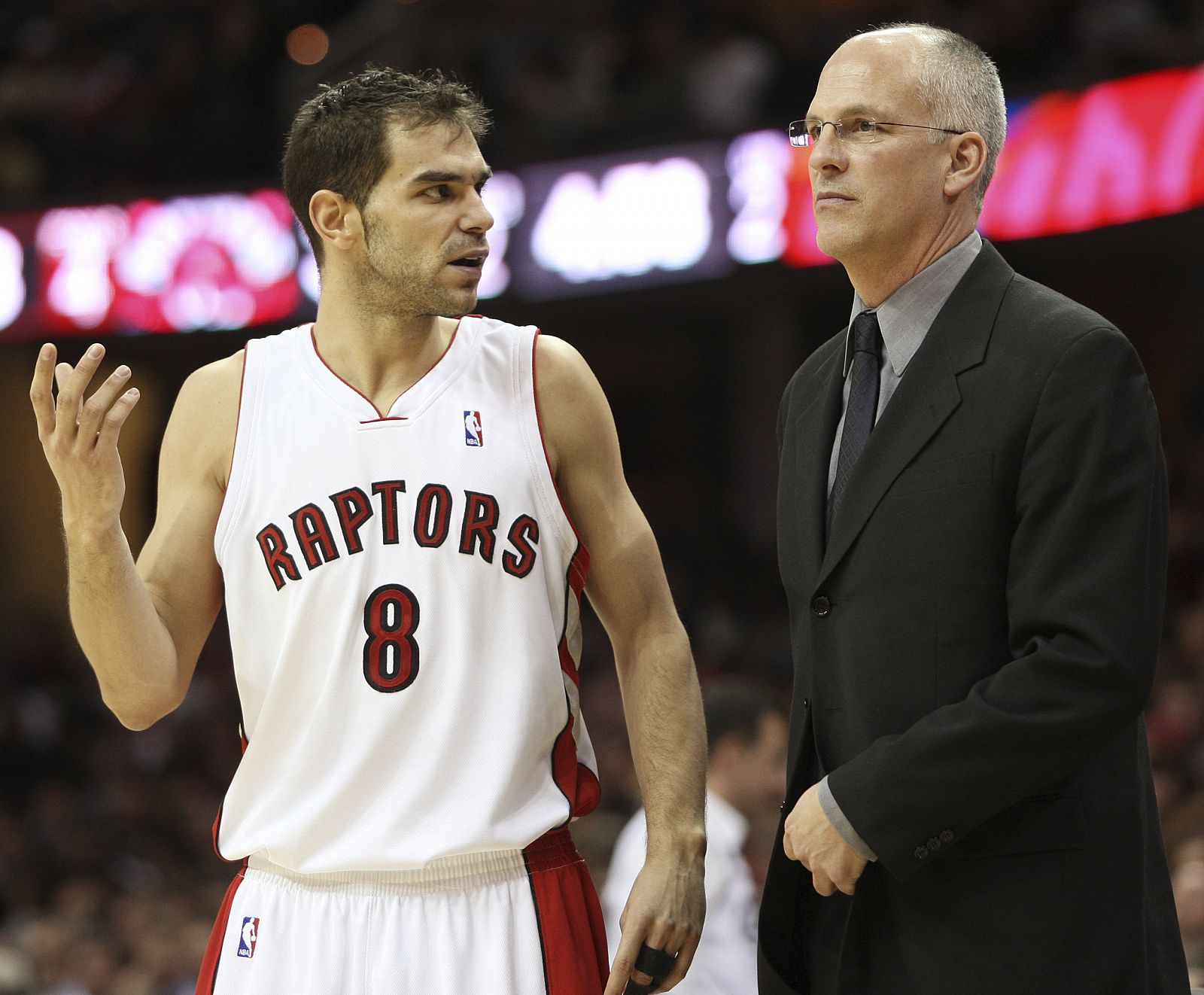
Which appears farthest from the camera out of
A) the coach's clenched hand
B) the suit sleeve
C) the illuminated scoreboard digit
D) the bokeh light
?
the bokeh light

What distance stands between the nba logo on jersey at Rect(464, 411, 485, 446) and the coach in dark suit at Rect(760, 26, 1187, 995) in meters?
0.64

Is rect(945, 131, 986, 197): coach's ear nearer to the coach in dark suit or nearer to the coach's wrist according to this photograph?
the coach in dark suit

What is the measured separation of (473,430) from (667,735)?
70 centimetres

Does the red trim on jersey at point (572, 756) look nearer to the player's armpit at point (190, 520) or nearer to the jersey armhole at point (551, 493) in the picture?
the jersey armhole at point (551, 493)

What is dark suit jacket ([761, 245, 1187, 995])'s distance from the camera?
2.40m

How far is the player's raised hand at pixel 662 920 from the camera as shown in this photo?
293 centimetres

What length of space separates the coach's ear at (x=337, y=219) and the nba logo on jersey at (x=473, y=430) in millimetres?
405

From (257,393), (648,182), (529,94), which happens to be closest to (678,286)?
(648,182)

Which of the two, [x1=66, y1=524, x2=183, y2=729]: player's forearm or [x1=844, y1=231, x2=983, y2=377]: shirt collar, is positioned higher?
[x1=844, y1=231, x2=983, y2=377]: shirt collar

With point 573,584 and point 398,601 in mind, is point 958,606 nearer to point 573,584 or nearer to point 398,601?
point 573,584

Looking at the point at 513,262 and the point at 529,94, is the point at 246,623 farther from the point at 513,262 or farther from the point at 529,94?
the point at 529,94

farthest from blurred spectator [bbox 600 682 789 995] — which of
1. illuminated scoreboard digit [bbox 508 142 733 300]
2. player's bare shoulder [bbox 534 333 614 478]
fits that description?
illuminated scoreboard digit [bbox 508 142 733 300]

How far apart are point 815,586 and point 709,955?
2.72m

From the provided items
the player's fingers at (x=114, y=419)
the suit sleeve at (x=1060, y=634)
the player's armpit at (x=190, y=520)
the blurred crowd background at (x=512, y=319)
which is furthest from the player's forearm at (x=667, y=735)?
the blurred crowd background at (x=512, y=319)
